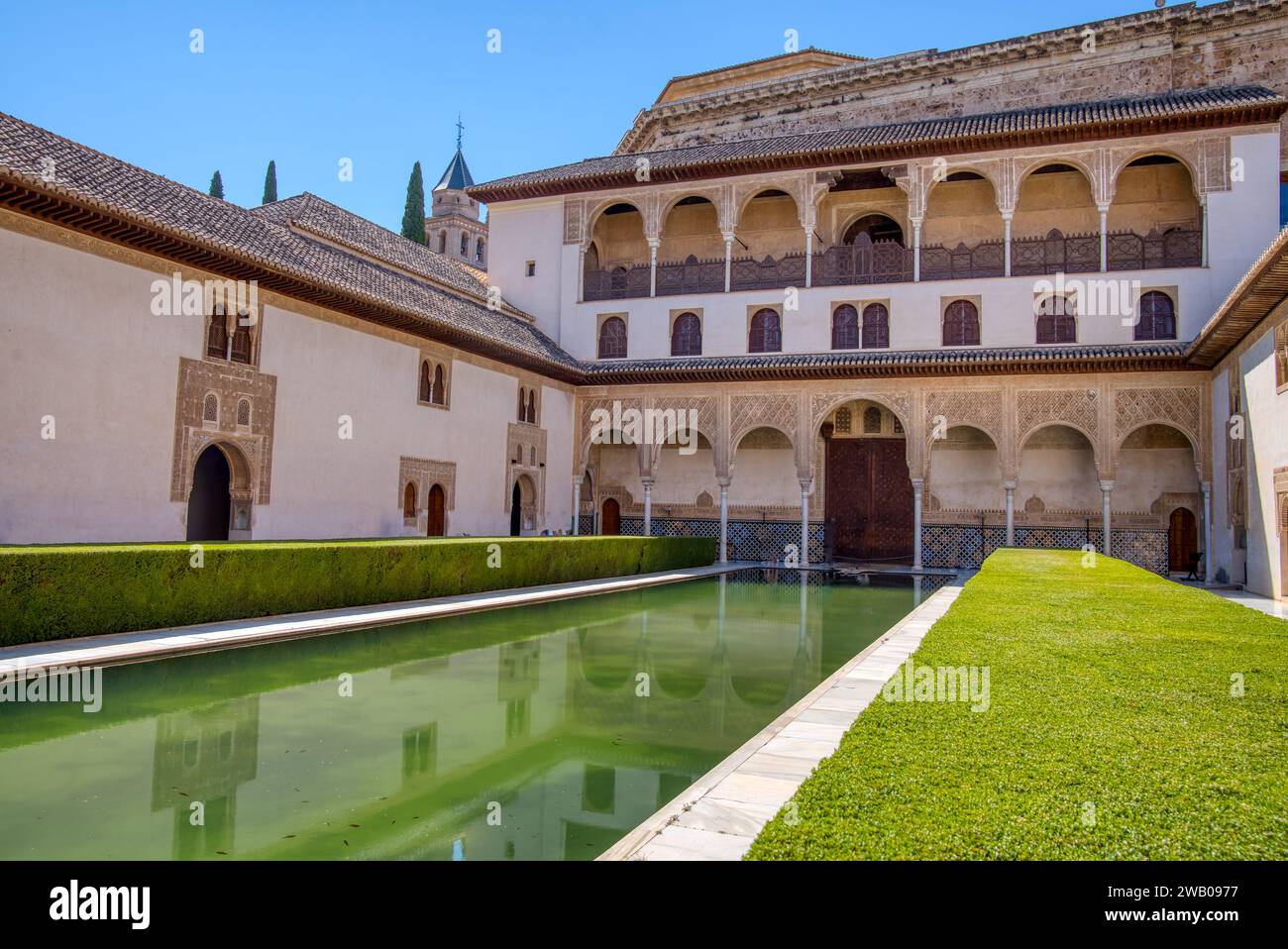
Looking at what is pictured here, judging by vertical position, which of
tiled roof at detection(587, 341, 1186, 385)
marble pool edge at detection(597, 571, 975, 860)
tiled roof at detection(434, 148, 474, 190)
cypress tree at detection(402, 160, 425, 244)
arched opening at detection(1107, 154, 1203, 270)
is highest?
tiled roof at detection(434, 148, 474, 190)

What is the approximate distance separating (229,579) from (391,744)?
521 cm

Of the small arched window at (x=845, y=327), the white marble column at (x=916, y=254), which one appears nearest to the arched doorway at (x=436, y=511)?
the small arched window at (x=845, y=327)

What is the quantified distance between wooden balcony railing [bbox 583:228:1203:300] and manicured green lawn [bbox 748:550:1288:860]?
1563cm

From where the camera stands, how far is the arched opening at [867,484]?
21875mm

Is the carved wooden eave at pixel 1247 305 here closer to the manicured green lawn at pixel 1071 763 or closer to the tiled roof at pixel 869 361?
the tiled roof at pixel 869 361

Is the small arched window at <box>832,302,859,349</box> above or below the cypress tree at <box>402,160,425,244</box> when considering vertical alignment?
below

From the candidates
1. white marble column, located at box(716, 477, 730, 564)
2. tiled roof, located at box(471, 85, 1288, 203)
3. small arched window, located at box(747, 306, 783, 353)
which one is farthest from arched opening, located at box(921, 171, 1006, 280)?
white marble column, located at box(716, 477, 730, 564)

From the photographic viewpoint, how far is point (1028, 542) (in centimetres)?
2064

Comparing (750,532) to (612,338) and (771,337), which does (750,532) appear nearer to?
(771,337)

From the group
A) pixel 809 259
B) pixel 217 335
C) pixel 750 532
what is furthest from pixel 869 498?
pixel 217 335

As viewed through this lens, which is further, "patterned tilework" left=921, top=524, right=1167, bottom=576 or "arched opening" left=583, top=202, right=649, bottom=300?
"arched opening" left=583, top=202, right=649, bottom=300

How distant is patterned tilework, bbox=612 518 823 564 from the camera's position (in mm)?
22156

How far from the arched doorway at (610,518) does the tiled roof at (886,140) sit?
26.9 feet

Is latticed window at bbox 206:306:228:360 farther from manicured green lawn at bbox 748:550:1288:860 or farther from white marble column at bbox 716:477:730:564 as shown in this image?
white marble column at bbox 716:477:730:564
